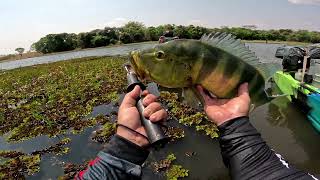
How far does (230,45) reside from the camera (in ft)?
8.02

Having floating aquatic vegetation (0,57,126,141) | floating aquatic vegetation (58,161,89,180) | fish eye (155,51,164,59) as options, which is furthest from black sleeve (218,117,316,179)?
floating aquatic vegetation (0,57,126,141)

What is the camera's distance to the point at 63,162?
359 inches

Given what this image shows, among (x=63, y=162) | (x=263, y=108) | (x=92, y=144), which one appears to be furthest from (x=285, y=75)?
(x=63, y=162)

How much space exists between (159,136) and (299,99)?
33.0 ft

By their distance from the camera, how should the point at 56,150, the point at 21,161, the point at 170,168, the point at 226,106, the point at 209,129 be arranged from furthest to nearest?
the point at 209,129
the point at 56,150
the point at 21,161
the point at 170,168
the point at 226,106

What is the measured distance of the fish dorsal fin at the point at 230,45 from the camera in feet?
7.93

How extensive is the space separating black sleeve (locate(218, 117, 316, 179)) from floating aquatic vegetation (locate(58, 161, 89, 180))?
6731 millimetres

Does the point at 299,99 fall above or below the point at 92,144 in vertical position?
above

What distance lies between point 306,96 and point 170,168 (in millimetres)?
4900

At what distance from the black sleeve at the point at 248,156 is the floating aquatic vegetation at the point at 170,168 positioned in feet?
18.9

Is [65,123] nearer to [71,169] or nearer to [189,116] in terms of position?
[71,169]

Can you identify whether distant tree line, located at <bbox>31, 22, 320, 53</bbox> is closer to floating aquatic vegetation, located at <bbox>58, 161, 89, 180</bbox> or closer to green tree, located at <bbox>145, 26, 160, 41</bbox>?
green tree, located at <bbox>145, 26, 160, 41</bbox>

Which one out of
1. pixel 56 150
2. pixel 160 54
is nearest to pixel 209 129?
pixel 56 150

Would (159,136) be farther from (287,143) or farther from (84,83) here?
(84,83)
